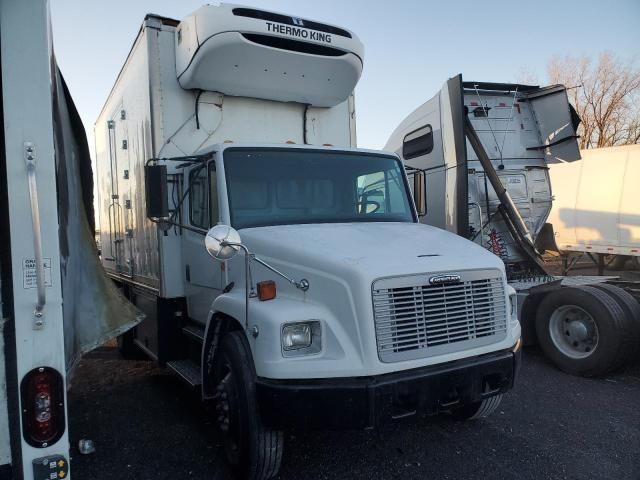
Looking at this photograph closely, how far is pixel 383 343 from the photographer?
9.46 ft

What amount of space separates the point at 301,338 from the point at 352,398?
1.53ft

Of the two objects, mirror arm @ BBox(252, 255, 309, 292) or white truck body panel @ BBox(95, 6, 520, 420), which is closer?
white truck body panel @ BBox(95, 6, 520, 420)

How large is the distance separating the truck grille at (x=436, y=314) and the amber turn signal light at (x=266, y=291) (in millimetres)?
717

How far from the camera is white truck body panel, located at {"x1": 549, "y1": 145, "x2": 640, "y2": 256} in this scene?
30.3 ft

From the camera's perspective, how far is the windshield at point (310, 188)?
388cm

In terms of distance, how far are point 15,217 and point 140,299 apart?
152 inches

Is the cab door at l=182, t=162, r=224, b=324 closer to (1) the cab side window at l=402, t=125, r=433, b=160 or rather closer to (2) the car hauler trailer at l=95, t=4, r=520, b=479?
(2) the car hauler trailer at l=95, t=4, r=520, b=479

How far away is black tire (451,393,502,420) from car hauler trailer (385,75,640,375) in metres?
1.96

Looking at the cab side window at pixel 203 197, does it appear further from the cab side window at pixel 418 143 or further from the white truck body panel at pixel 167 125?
the cab side window at pixel 418 143

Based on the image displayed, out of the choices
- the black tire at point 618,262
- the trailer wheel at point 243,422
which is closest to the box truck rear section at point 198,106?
the trailer wheel at point 243,422

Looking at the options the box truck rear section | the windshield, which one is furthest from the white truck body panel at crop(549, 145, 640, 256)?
the windshield

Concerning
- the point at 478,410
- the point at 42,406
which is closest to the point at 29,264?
the point at 42,406

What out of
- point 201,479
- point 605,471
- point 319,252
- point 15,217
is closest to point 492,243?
point 605,471

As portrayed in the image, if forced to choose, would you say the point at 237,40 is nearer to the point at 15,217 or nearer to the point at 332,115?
the point at 332,115
